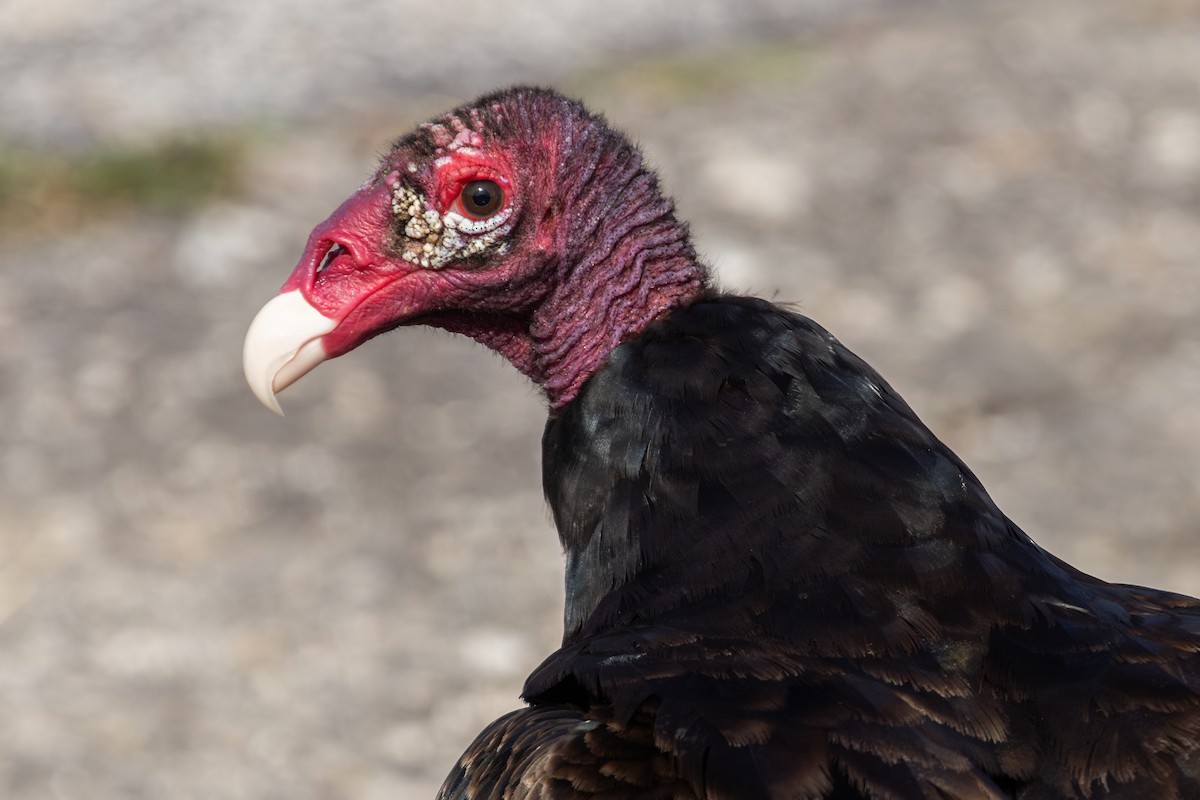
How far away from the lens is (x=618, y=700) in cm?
225

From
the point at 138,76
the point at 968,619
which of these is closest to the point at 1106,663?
the point at 968,619

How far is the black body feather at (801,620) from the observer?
214 centimetres

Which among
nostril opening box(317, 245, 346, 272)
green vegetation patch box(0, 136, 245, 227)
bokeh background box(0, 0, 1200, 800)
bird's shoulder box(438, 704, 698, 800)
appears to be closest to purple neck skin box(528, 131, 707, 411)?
nostril opening box(317, 245, 346, 272)

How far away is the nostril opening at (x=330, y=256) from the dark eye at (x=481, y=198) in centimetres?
24

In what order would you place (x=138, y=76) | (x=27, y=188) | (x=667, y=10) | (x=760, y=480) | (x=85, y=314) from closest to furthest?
(x=760, y=480), (x=85, y=314), (x=27, y=188), (x=138, y=76), (x=667, y=10)

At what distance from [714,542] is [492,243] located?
71 cm

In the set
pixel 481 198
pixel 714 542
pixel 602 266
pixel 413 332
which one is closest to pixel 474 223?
pixel 481 198

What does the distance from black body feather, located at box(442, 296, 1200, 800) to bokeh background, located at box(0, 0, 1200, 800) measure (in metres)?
2.34

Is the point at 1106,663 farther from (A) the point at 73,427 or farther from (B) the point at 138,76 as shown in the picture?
(B) the point at 138,76

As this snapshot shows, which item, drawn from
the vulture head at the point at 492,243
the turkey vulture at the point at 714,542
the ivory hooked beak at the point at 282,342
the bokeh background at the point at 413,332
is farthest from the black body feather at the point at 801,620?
the bokeh background at the point at 413,332

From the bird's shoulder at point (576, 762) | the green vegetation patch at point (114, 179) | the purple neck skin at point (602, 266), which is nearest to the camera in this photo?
the bird's shoulder at point (576, 762)

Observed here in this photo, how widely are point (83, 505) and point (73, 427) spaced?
494mm

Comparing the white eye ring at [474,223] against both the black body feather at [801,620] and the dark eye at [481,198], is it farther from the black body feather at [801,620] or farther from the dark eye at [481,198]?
the black body feather at [801,620]

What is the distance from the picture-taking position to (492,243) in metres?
2.79
